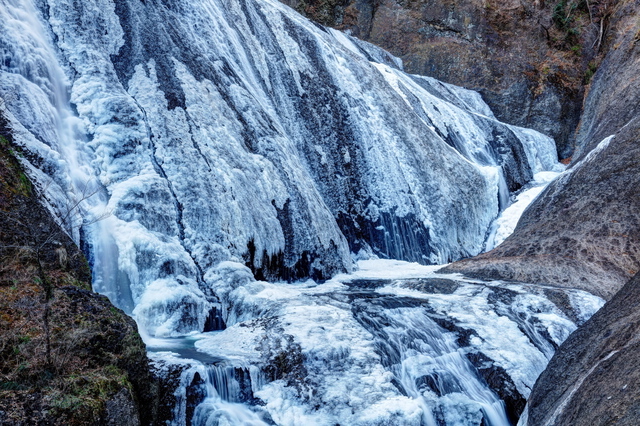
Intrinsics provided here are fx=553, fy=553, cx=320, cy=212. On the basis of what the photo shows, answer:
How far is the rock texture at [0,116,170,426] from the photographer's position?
179 inches

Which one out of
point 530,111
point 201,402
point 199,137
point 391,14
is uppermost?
point 391,14

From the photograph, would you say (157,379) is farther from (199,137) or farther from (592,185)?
(592,185)

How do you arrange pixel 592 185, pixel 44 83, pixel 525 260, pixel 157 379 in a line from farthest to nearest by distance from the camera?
pixel 592 185 → pixel 525 260 → pixel 44 83 → pixel 157 379

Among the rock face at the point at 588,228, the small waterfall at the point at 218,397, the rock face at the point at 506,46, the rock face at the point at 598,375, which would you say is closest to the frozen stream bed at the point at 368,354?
the small waterfall at the point at 218,397

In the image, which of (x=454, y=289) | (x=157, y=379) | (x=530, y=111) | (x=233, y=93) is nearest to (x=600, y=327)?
(x=454, y=289)

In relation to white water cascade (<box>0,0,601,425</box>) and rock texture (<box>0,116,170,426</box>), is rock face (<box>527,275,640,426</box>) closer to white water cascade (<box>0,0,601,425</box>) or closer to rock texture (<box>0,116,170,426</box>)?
white water cascade (<box>0,0,601,425</box>)

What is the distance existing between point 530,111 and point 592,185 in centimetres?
1184

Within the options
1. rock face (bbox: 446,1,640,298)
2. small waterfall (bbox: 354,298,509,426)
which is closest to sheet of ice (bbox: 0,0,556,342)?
rock face (bbox: 446,1,640,298)

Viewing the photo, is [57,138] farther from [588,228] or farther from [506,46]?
[506,46]

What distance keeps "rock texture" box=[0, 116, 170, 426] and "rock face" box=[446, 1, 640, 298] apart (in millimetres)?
8064

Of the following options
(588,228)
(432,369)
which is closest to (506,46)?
(588,228)

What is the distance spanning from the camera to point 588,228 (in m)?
12.3

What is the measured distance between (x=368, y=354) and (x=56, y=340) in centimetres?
374

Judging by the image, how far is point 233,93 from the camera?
40.4 feet
